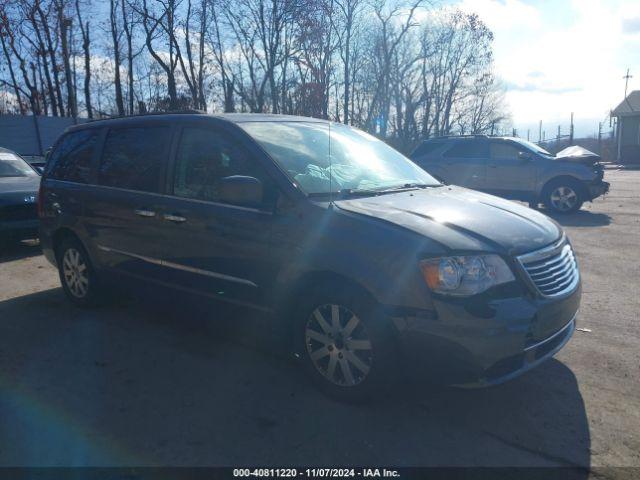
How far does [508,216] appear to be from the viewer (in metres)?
3.40

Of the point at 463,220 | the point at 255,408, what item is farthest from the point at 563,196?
the point at 255,408

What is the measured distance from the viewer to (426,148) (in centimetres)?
1291

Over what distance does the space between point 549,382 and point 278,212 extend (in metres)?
2.16

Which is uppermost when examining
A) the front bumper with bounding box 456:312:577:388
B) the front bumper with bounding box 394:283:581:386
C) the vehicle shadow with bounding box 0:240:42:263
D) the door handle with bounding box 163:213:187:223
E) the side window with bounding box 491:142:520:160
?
the side window with bounding box 491:142:520:160

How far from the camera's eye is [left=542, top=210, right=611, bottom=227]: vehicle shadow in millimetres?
9914

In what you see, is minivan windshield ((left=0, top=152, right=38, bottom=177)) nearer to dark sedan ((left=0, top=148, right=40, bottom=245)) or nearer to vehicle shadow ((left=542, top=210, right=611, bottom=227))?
dark sedan ((left=0, top=148, right=40, bottom=245))

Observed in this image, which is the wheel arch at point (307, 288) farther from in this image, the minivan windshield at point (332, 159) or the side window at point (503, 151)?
the side window at point (503, 151)

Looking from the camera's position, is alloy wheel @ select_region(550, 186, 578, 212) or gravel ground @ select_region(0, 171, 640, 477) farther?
alloy wheel @ select_region(550, 186, 578, 212)

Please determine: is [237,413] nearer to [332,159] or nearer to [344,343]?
[344,343]

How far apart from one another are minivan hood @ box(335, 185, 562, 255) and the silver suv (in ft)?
28.0

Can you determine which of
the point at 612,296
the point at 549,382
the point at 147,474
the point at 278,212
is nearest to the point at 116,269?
the point at 278,212

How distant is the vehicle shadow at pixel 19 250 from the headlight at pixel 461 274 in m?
7.10

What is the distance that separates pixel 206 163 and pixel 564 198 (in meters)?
9.77

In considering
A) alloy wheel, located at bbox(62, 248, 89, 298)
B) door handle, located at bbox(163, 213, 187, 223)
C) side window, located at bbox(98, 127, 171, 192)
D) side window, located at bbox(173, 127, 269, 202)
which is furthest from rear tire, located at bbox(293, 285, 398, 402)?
alloy wheel, located at bbox(62, 248, 89, 298)
